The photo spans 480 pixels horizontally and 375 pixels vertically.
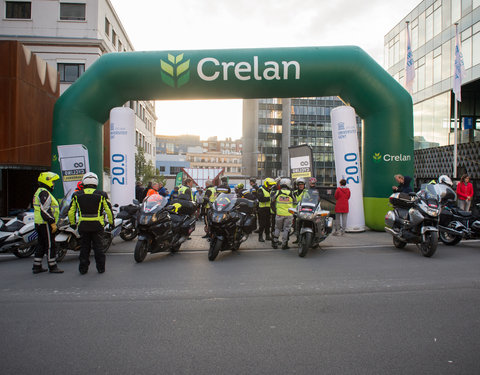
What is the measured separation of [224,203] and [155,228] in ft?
5.15

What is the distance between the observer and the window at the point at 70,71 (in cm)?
2855

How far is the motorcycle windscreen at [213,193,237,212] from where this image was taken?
8.16 m

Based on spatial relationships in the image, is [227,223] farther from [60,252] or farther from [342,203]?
[342,203]

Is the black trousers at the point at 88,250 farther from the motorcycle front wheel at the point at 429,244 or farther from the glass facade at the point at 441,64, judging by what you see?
the glass facade at the point at 441,64

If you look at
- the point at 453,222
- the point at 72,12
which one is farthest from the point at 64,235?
the point at 72,12

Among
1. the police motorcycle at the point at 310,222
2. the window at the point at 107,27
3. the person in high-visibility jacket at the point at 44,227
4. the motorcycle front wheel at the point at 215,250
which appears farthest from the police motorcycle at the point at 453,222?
the window at the point at 107,27

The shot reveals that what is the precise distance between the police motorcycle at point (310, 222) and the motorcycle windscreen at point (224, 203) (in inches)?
54.1

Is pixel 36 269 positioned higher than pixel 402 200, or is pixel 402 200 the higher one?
pixel 402 200

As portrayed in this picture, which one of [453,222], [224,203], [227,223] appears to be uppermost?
[224,203]

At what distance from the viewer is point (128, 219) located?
10.5m

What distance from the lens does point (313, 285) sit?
5.75m

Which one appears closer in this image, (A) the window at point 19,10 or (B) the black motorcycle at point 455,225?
(B) the black motorcycle at point 455,225

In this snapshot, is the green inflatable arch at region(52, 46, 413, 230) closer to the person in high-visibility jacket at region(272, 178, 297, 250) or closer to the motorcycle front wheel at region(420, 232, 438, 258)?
the motorcycle front wheel at region(420, 232, 438, 258)

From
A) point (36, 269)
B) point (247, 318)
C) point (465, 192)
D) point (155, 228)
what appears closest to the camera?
point (247, 318)
